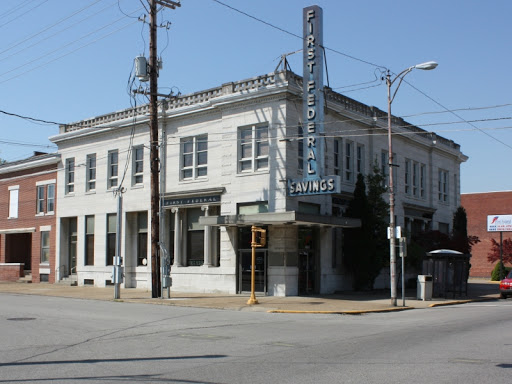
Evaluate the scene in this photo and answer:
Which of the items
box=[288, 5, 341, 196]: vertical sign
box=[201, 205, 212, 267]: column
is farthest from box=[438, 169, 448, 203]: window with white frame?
box=[201, 205, 212, 267]: column

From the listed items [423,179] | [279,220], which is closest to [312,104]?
[279,220]

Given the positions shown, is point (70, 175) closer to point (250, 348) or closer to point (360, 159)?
point (360, 159)

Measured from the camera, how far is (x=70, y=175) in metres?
38.7

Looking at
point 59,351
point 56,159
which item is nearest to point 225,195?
point 56,159

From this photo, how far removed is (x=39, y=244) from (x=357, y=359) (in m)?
33.9

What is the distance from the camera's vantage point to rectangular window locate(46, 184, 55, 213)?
39844mm

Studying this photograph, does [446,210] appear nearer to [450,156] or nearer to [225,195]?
[450,156]

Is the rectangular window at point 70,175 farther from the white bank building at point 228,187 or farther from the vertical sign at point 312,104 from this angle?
the vertical sign at point 312,104

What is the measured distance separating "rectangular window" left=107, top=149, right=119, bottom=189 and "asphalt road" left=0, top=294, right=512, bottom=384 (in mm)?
16160

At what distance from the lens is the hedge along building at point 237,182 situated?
90.8ft

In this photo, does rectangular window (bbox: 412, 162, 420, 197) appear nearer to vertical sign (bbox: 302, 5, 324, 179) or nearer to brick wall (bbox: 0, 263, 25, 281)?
vertical sign (bbox: 302, 5, 324, 179)

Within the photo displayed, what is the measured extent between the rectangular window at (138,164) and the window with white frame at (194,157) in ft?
11.0

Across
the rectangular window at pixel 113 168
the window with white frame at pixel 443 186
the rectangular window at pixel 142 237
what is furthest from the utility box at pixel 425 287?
the rectangular window at pixel 113 168

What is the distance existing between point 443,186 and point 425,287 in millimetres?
16784
